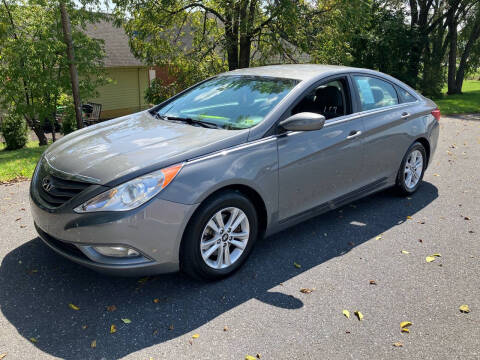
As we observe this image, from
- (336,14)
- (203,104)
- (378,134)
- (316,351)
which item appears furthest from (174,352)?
(336,14)

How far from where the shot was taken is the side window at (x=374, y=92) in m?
5.00

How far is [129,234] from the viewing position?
3.20m

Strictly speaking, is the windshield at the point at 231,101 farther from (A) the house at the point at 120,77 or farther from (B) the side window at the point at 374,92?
(A) the house at the point at 120,77

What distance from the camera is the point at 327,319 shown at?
3322 millimetres

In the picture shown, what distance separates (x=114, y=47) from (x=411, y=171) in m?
24.0

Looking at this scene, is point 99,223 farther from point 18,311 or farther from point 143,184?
point 18,311

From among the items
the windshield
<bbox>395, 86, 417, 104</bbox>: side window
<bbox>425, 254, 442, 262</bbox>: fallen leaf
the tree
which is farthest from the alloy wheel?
the tree

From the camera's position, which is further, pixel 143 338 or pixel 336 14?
pixel 336 14

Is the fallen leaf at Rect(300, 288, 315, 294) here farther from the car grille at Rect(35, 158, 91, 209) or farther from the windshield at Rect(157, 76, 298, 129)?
the car grille at Rect(35, 158, 91, 209)

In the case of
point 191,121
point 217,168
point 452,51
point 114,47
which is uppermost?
point 114,47

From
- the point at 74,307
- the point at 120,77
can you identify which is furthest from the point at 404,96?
the point at 120,77

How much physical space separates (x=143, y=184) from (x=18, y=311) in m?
1.30

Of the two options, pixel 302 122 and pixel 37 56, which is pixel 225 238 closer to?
pixel 302 122

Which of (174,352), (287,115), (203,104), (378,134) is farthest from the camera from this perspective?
(378,134)
